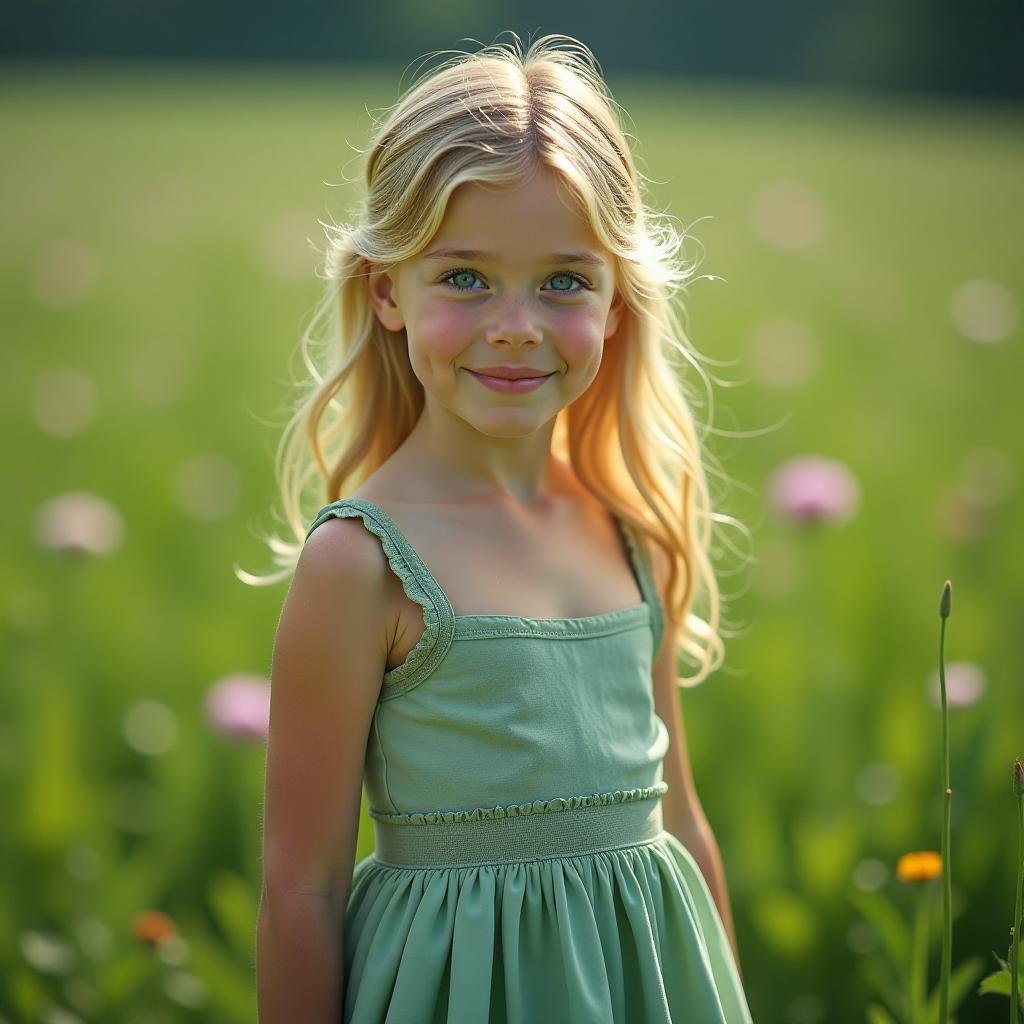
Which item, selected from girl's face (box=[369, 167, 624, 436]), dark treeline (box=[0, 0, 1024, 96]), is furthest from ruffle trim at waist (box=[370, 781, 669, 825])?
dark treeline (box=[0, 0, 1024, 96])

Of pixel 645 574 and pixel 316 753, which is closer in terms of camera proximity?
pixel 316 753

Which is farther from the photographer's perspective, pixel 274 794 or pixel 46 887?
pixel 46 887

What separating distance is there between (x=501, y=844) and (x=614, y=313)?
0.47 m

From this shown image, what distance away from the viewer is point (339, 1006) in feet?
3.55

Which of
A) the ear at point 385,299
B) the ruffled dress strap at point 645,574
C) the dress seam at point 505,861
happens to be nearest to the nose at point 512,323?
the ear at point 385,299

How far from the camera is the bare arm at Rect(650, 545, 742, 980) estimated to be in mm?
1296

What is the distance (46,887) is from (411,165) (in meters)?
1.09

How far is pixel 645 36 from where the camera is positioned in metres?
9.38

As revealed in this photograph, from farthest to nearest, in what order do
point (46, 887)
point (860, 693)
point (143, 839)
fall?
1. point (860, 693)
2. point (143, 839)
3. point (46, 887)

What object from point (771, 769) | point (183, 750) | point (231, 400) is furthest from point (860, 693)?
point (231, 400)

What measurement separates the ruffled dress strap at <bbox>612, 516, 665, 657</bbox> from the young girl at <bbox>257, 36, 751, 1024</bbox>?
0.05 meters

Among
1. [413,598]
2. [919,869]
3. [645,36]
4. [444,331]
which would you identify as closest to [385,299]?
[444,331]

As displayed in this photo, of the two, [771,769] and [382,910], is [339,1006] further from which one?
[771,769]

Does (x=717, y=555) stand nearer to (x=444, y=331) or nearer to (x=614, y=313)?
(x=614, y=313)
